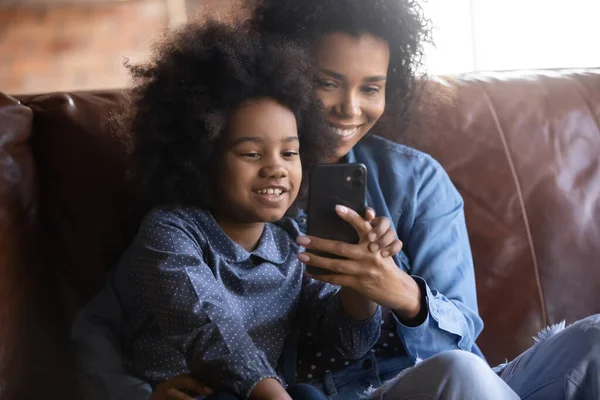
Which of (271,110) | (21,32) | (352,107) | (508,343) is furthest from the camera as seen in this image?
(21,32)

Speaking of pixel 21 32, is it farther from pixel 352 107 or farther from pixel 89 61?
pixel 352 107

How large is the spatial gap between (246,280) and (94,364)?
0.28 metres

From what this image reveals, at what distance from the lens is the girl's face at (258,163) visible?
3.66 ft

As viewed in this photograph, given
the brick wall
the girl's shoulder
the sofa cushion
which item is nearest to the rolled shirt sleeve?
the girl's shoulder

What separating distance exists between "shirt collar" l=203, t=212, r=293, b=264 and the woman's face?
0.61 ft

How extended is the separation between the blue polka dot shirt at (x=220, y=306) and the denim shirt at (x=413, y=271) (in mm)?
52

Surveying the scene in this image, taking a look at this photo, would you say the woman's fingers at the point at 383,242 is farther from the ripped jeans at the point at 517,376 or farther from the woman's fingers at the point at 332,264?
the ripped jeans at the point at 517,376

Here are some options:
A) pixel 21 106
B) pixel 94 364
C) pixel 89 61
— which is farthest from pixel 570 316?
pixel 89 61

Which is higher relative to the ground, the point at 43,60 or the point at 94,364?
the point at 43,60

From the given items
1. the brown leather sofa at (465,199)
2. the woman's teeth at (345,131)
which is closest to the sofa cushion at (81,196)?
the brown leather sofa at (465,199)

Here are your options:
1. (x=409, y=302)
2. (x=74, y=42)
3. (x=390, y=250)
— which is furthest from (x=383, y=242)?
(x=74, y=42)

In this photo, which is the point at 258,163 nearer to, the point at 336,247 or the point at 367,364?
the point at 336,247

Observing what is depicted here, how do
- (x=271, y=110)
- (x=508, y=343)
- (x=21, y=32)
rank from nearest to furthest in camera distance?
(x=271, y=110) → (x=508, y=343) → (x=21, y=32)

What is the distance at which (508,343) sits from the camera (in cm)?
151
